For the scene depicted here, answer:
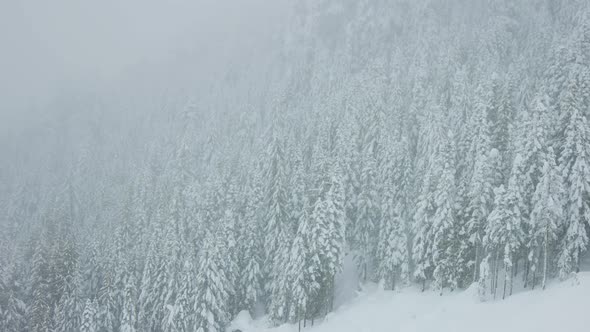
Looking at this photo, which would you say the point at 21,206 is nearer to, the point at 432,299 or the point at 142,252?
the point at 142,252

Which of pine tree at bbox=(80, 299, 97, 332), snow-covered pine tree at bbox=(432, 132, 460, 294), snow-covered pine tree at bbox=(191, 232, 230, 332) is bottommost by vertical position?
pine tree at bbox=(80, 299, 97, 332)

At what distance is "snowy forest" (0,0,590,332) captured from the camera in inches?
1409

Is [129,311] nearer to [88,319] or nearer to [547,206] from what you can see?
[88,319]

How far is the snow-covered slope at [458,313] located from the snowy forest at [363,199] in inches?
64.8

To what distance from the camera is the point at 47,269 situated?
5425cm

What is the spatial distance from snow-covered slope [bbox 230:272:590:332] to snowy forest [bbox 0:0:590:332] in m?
1.65

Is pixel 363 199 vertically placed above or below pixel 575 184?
below

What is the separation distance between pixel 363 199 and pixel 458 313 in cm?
1707

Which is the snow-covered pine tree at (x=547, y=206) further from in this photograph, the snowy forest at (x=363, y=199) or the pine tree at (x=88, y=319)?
the pine tree at (x=88, y=319)

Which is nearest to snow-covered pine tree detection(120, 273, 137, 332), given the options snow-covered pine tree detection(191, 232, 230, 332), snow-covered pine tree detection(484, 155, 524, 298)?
snow-covered pine tree detection(191, 232, 230, 332)

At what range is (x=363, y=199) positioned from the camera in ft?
160

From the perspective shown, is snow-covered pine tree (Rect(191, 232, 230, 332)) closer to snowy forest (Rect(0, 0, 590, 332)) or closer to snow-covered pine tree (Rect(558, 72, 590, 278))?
snowy forest (Rect(0, 0, 590, 332))

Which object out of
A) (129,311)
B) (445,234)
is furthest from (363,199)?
(129,311)

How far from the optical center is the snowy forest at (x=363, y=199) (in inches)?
1409
